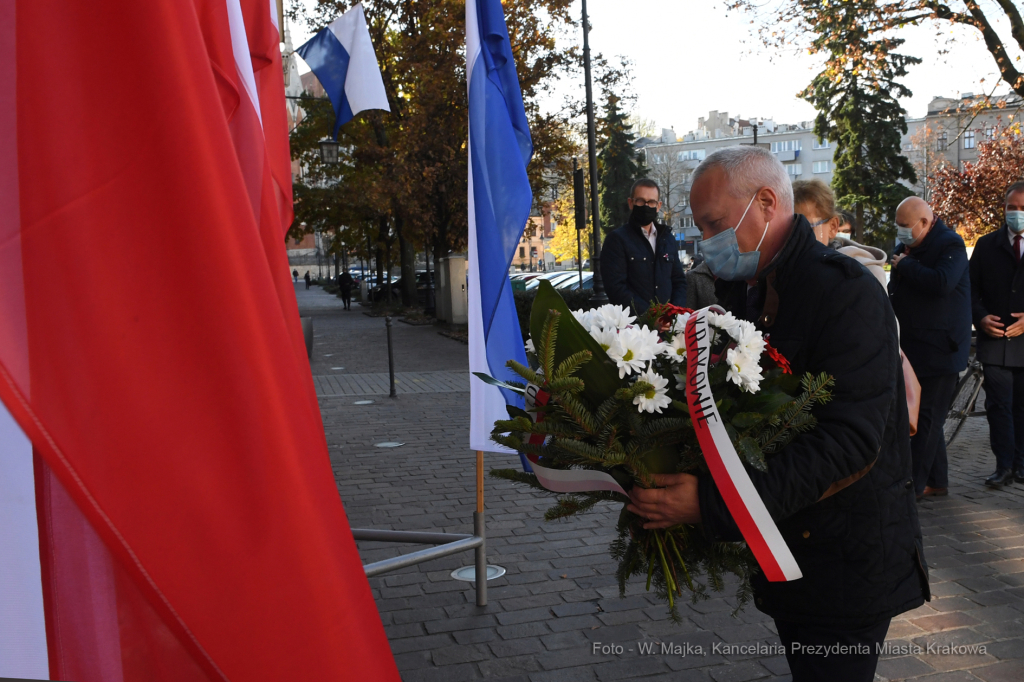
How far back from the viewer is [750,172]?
234 cm

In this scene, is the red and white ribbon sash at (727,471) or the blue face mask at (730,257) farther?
the blue face mask at (730,257)

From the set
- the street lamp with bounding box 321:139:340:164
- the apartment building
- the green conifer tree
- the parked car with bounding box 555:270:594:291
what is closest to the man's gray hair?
the street lamp with bounding box 321:139:340:164

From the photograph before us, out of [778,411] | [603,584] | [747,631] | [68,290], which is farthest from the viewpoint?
[603,584]

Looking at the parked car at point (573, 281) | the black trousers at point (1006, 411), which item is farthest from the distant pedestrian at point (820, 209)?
the parked car at point (573, 281)

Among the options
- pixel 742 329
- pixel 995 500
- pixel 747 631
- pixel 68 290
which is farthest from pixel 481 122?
pixel 995 500

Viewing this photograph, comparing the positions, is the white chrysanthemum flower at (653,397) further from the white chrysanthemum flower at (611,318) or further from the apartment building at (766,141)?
the apartment building at (766,141)

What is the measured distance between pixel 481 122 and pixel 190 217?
2962mm

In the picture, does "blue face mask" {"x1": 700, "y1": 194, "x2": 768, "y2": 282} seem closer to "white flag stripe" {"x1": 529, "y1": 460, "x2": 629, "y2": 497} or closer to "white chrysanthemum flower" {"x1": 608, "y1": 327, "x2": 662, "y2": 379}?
"white chrysanthemum flower" {"x1": 608, "y1": 327, "x2": 662, "y2": 379}

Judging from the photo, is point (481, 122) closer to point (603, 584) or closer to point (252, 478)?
point (603, 584)

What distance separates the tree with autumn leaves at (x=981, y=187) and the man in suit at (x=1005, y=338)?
35.1 meters

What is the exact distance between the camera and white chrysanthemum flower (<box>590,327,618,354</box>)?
6.66 ft

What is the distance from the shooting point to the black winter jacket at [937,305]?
6.10 metres

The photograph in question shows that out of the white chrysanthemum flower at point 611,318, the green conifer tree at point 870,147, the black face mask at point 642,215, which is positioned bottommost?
the white chrysanthemum flower at point 611,318

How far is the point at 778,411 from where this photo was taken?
1962mm
